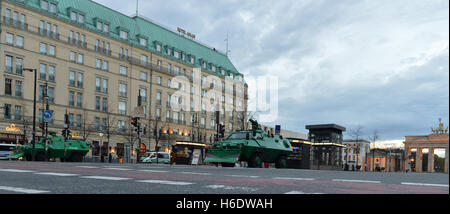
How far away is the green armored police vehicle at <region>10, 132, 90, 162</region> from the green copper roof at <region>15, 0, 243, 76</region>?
26.1 metres

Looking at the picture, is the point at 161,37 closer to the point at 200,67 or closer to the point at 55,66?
the point at 200,67

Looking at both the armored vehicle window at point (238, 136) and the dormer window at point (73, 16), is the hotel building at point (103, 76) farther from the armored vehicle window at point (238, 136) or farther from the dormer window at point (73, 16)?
the armored vehicle window at point (238, 136)

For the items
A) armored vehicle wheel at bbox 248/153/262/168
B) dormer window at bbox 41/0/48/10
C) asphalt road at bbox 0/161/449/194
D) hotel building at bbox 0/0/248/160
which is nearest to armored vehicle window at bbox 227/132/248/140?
armored vehicle wheel at bbox 248/153/262/168

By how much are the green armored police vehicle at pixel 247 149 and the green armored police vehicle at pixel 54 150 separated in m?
13.6

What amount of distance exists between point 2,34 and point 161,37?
30.6 m

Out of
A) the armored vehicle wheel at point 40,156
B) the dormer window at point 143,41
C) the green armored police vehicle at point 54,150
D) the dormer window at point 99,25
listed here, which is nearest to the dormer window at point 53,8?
the dormer window at point 99,25

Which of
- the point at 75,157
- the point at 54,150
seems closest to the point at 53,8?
the point at 75,157

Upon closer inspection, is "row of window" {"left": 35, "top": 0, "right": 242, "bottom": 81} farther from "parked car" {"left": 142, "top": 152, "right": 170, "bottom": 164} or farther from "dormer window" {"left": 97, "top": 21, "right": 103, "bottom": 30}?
"parked car" {"left": 142, "top": 152, "right": 170, "bottom": 164}

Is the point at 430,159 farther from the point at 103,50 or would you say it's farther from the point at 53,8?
the point at 53,8

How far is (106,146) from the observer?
6222 centimetres

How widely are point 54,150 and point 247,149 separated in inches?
634

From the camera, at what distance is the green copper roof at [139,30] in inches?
2359

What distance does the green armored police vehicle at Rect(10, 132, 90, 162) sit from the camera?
32.4 metres
